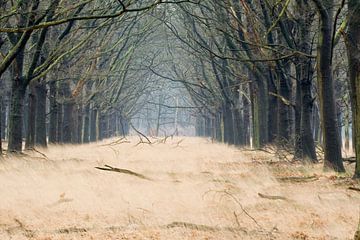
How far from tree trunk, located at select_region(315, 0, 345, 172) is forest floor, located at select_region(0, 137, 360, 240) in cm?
51

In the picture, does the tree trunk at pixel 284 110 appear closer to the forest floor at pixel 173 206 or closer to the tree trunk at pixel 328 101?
the tree trunk at pixel 328 101

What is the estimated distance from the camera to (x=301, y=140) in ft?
41.7

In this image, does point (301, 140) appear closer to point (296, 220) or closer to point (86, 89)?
point (296, 220)

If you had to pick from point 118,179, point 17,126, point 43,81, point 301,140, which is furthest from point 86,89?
point 118,179

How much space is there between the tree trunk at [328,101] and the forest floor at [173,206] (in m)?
0.51

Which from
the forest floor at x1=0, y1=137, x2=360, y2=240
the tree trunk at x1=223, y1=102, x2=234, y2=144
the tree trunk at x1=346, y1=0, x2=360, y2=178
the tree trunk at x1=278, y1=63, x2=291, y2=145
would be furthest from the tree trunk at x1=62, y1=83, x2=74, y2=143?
the tree trunk at x1=346, y1=0, x2=360, y2=178

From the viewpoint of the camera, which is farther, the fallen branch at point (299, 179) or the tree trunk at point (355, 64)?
the fallen branch at point (299, 179)

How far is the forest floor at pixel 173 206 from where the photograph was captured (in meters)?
5.14

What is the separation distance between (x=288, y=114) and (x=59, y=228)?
11076 millimetres

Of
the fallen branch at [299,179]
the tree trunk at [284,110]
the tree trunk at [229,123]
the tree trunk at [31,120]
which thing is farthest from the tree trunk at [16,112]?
the tree trunk at [229,123]

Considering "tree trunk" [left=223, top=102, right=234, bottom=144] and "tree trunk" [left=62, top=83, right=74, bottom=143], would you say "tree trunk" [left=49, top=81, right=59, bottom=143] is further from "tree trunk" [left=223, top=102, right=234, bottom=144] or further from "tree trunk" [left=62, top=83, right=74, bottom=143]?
"tree trunk" [left=223, top=102, right=234, bottom=144]

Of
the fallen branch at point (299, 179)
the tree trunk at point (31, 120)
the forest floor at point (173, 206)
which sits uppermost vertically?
the tree trunk at point (31, 120)

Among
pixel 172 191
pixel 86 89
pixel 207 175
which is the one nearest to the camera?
pixel 172 191

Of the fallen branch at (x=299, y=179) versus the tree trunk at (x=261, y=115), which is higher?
the tree trunk at (x=261, y=115)
